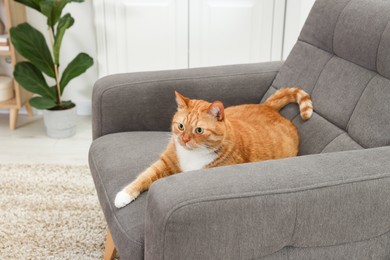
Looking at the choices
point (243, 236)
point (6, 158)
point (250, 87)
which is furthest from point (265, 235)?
point (6, 158)

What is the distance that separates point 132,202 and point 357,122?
28.3 inches

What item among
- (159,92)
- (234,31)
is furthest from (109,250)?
(234,31)

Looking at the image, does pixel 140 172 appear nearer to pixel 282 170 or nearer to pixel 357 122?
pixel 282 170

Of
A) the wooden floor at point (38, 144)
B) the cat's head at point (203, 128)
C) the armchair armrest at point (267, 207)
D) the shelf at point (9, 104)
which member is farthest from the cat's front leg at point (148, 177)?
the shelf at point (9, 104)

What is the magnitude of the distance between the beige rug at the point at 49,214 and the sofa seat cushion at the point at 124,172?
1.37ft

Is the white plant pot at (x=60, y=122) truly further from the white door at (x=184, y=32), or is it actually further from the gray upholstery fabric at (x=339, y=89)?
the gray upholstery fabric at (x=339, y=89)

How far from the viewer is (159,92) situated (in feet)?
6.10

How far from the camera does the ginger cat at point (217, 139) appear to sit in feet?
4.56

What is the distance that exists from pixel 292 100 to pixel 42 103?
1.61 meters

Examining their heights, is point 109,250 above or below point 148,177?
below

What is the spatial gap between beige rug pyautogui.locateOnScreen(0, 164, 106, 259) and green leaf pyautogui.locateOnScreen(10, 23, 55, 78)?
62 cm

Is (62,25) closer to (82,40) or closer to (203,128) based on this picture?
(82,40)

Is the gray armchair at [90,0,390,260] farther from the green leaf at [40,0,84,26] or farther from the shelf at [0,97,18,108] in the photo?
the shelf at [0,97,18,108]

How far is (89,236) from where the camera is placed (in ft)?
6.45
